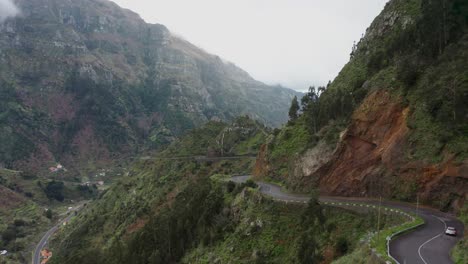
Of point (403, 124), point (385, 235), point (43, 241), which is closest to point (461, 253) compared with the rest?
point (385, 235)

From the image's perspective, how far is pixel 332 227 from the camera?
3391 centimetres

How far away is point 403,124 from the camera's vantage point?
38500mm

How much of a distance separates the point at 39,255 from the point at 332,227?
4281 inches

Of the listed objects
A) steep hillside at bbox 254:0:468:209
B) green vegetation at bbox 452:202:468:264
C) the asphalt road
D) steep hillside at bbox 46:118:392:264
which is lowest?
the asphalt road

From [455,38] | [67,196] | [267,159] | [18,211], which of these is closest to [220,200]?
[267,159]

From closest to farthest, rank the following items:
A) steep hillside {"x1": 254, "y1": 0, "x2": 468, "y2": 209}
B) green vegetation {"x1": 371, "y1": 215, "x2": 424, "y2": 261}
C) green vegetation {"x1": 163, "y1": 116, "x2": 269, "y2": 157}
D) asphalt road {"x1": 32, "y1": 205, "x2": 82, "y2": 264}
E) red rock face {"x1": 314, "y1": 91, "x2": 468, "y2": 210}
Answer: green vegetation {"x1": 371, "y1": 215, "x2": 424, "y2": 261} → red rock face {"x1": 314, "y1": 91, "x2": 468, "y2": 210} → steep hillside {"x1": 254, "y1": 0, "x2": 468, "y2": 209} → green vegetation {"x1": 163, "y1": 116, "x2": 269, "y2": 157} → asphalt road {"x1": 32, "y1": 205, "x2": 82, "y2": 264}

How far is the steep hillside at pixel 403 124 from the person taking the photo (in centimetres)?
3366

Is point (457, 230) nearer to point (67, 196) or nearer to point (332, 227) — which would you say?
point (332, 227)

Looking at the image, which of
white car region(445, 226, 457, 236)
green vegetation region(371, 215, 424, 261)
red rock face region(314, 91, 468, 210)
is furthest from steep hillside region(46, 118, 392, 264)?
red rock face region(314, 91, 468, 210)

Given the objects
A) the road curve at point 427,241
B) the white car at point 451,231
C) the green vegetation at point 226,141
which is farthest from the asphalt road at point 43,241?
the white car at point 451,231

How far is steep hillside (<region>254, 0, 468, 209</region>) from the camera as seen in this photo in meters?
33.7

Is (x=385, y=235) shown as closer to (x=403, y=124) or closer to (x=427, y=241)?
(x=427, y=241)

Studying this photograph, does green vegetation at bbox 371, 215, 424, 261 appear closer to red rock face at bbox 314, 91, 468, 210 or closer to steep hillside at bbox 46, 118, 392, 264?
steep hillside at bbox 46, 118, 392, 264

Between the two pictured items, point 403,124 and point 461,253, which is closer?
point 461,253
